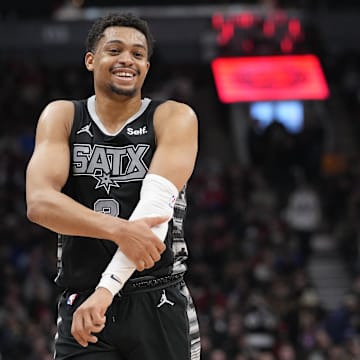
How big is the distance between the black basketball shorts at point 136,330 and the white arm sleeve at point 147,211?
240 millimetres

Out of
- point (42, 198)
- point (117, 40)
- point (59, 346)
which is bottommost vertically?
Answer: point (59, 346)

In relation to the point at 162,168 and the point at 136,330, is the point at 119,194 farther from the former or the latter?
the point at 136,330

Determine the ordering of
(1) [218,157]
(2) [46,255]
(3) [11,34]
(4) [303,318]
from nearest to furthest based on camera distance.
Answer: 1. (4) [303,318]
2. (2) [46,255]
3. (3) [11,34]
4. (1) [218,157]

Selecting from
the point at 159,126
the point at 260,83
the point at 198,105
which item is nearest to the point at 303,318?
the point at 260,83

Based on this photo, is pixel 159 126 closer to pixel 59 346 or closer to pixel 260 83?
pixel 59 346

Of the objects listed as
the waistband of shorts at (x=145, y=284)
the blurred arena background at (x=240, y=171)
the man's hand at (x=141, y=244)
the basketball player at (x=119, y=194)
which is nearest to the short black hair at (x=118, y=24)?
the basketball player at (x=119, y=194)

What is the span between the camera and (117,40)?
455 cm

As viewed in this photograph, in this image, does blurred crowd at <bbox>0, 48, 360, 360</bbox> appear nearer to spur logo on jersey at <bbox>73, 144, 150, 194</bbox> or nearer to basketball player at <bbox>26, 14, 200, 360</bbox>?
basketball player at <bbox>26, 14, 200, 360</bbox>

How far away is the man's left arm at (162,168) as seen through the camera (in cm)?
409

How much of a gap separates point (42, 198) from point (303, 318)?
38.4 ft

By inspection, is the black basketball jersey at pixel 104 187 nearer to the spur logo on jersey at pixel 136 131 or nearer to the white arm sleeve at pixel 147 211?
the spur logo on jersey at pixel 136 131

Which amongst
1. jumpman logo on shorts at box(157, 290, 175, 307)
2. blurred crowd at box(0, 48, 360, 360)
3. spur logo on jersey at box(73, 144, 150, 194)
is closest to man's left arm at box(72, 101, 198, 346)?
spur logo on jersey at box(73, 144, 150, 194)

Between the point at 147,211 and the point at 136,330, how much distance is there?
0.55 metres

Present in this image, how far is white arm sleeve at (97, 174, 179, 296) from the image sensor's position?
4215mm
